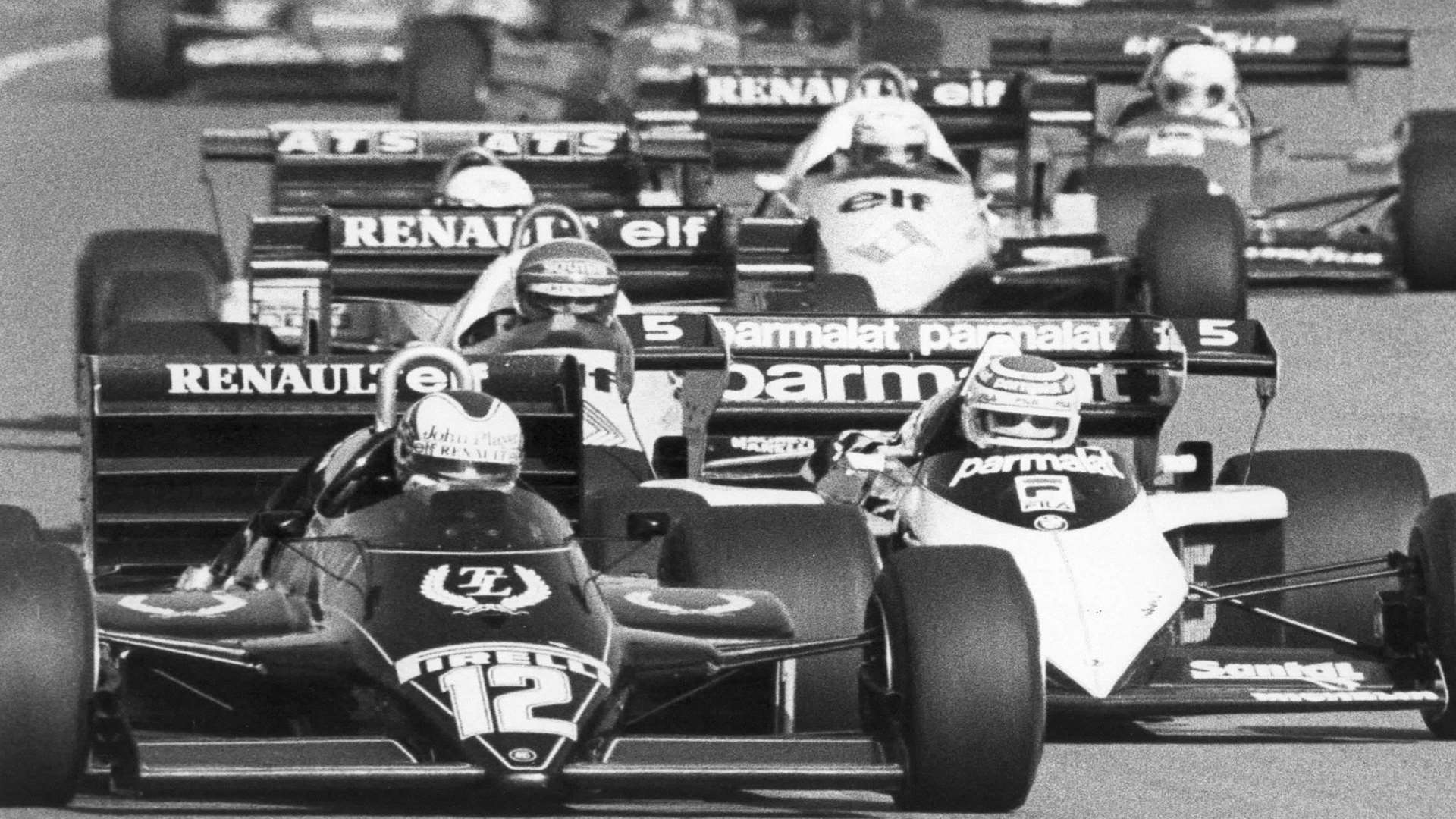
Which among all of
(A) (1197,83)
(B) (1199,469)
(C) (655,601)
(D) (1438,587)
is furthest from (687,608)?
(A) (1197,83)

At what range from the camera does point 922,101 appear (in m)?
21.1

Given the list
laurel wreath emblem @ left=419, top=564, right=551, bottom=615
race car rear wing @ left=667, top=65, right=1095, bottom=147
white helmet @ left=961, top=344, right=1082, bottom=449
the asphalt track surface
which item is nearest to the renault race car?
the asphalt track surface

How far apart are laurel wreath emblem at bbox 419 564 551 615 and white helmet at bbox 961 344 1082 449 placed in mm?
2238

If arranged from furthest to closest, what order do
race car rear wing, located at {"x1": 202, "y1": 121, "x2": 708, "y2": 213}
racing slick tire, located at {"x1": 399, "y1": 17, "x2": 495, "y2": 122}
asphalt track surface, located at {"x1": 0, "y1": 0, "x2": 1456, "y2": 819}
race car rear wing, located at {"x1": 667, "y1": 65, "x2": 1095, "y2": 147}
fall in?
racing slick tire, located at {"x1": 399, "y1": 17, "x2": 495, "y2": 122} → race car rear wing, located at {"x1": 667, "y1": 65, "x2": 1095, "y2": 147} → race car rear wing, located at {"x1": 202, "y1": 121, "x2": 708, "y2": 213} → asphalt track surface, located at {"x1": 0, "y1": 0, "x2": 1456, "y2": 819}

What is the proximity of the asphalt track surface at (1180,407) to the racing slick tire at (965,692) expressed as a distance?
0.33m

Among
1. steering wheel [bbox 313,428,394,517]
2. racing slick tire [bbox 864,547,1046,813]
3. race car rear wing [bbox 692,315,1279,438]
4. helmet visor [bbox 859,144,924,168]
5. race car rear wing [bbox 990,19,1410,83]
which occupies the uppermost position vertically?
race car rear wing [bbox 990,19,1410,83]

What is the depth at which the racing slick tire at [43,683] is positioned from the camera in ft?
28.7

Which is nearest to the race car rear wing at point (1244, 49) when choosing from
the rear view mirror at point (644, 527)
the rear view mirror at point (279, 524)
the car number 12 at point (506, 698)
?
the rear view mirror at point (279, 524)

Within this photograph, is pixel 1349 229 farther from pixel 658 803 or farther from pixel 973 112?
pixel 658 803

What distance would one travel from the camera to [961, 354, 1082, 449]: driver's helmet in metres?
11.4

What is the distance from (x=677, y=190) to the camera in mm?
21547

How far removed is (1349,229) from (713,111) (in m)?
4.79

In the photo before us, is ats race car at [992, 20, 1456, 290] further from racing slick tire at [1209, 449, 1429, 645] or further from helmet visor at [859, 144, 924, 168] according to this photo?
racing slick tire at [1209, 449, 1429, 645]

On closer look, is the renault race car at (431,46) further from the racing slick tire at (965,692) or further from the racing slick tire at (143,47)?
the racing slick tire at (965,692)
